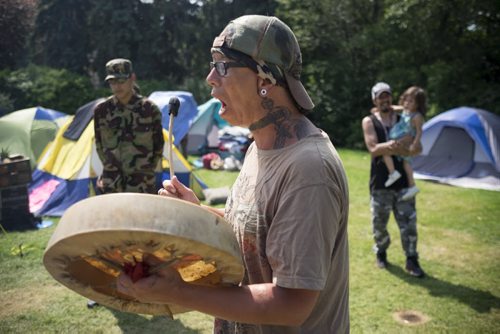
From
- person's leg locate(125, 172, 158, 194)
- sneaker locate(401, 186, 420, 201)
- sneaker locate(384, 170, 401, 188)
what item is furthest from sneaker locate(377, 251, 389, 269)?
person's leg locate(125, 172, 158, 194)

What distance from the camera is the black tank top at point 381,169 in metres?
4.73

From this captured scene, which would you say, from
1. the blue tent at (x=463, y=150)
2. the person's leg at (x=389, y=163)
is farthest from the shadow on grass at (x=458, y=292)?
the blue tent at (x=463, y=150)

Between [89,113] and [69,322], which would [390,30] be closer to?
[89,113]

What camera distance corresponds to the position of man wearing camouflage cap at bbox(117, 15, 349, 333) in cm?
119

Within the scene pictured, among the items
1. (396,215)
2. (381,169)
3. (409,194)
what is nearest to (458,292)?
(396,215)

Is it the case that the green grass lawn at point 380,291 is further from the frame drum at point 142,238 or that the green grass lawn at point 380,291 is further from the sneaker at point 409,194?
the frame drum at point 142,238

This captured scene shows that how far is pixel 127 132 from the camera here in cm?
418

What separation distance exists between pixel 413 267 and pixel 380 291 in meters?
0.67

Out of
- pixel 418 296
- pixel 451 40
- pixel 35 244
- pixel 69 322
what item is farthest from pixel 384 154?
pixel 451 40

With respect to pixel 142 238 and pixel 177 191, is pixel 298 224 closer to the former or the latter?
pixel 142 238

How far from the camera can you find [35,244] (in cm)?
569

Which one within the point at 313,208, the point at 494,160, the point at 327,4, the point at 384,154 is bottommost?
the point at 494,160

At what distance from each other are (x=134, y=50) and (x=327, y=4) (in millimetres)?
13242

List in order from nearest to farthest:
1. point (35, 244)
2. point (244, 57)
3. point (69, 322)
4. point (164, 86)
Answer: point (244, 57) → point (69, 322) → point (35, 244) → point (164, 86)
